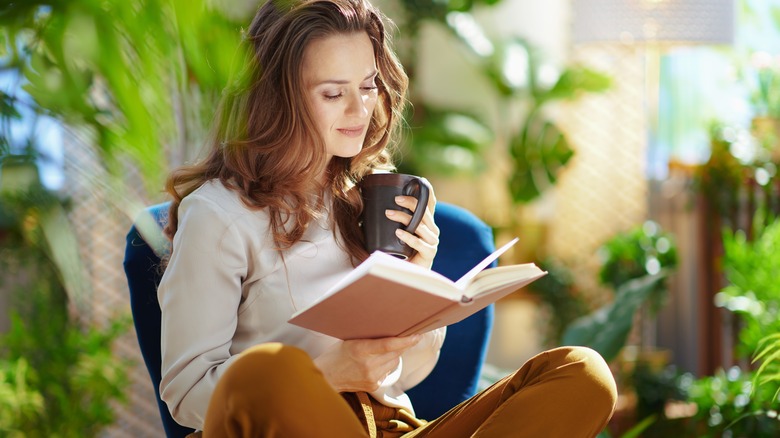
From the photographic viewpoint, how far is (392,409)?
4.96 ft

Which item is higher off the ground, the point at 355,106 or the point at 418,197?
the point at 355,106

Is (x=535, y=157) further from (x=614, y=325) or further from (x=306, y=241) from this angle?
(x=306, y=241)

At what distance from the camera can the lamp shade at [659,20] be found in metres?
3.34

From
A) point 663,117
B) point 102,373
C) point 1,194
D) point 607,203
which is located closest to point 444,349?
point 1,194

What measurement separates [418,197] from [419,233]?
0.07m

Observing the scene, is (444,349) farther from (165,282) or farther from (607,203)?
(607,203)

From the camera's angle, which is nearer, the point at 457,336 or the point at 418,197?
the point at 418,197

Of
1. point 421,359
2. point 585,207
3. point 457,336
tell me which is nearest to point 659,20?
point 585,207

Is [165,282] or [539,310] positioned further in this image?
[539,310]

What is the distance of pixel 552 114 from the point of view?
13.7 ft

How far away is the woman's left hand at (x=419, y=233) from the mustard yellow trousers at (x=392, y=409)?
238mm

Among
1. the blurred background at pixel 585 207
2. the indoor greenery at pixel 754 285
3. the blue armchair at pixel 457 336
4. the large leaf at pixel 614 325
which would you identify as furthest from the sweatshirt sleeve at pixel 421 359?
the large leaf at pixel 614 325

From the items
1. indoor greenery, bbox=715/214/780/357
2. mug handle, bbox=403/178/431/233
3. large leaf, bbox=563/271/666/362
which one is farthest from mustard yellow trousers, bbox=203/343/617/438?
large leaf, bbox=563/271/666/362

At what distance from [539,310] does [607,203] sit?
0.60 meters
